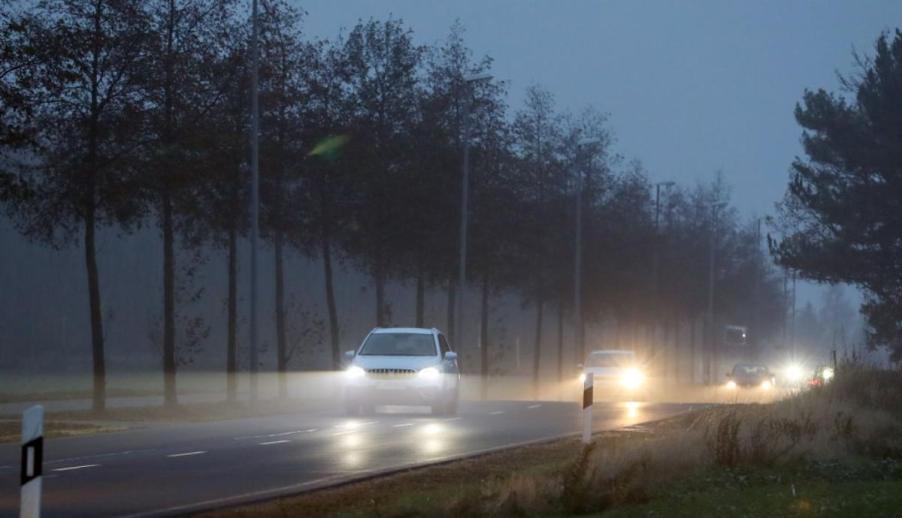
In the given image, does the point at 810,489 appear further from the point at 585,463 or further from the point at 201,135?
the point at 201,135

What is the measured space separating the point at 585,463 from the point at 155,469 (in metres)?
6.30

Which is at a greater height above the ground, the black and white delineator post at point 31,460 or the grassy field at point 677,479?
the black and white delineator post at point 31,460

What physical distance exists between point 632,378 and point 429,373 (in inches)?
781

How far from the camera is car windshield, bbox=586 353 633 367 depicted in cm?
4884

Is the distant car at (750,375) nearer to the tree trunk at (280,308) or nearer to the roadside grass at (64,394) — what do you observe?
the roadside grass at (64,394)

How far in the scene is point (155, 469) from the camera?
56.0ft

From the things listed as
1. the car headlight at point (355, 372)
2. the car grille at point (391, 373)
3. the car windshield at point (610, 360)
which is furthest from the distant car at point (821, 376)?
the car windshield at point (610, 360)

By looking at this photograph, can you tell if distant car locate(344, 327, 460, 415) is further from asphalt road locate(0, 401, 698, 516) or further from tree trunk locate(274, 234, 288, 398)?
tree trunk locate(274, 234, 288, 398)

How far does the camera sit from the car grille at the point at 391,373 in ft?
96.0

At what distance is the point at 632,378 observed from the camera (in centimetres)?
4794

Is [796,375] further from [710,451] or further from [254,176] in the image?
[710,451]

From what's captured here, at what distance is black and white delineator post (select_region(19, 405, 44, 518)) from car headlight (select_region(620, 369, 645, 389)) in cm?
3984

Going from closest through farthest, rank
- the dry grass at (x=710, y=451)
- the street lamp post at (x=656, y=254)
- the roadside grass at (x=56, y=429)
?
the dry grass at (x=710, y=451) → the roadside grass at (x=56, y=429) → the street lamp post at (x=656, y=254)

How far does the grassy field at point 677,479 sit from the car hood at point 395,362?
25.9ft
